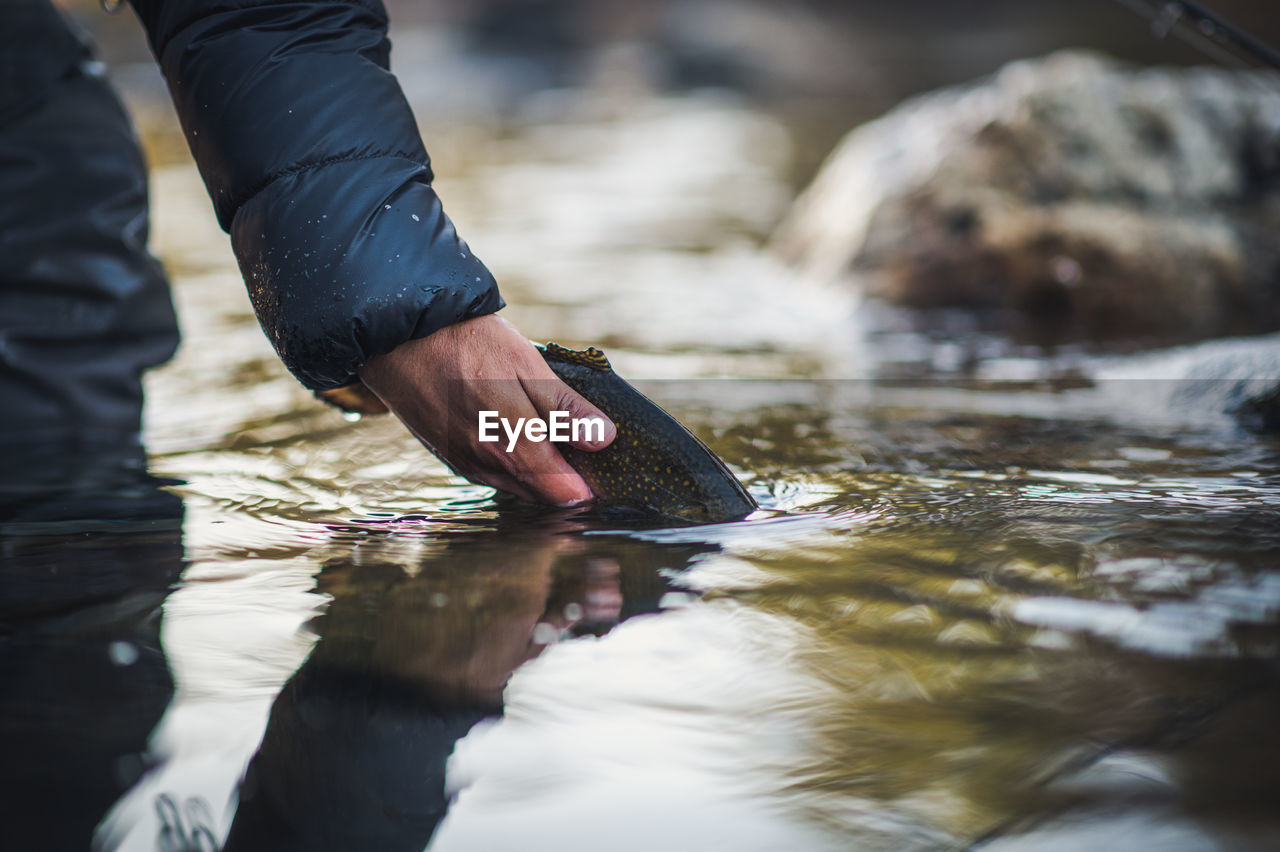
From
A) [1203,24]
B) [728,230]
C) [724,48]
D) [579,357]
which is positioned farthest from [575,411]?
[724,48]

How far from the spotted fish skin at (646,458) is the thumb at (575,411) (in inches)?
1.5

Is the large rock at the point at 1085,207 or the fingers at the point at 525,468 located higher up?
the large rock at the point at 1085,207

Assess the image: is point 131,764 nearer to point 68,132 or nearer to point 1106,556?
point 1106,556

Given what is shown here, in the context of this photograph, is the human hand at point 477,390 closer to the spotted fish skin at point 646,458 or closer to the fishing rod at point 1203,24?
the spotted fish skin at point 646,458

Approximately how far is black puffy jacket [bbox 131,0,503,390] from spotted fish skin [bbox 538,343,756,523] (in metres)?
0.20

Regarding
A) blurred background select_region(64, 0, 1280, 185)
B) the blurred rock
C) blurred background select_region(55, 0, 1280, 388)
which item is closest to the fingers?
blurred background select_region(55, 0, 1280, 388)

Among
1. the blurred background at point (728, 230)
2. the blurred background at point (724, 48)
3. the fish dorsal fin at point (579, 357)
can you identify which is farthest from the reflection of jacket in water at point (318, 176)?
the blurred background at point (724, 48)

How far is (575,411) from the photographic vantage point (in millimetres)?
1856

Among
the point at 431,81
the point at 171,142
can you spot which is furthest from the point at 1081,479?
the point at 431,81

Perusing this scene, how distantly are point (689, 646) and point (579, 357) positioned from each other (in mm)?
684

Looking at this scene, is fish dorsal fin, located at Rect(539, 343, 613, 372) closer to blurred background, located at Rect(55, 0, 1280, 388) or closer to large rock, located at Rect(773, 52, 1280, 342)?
blurred background, located at Rect(55, 0, 1280, 388)

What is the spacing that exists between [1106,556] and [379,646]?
104 centimetres

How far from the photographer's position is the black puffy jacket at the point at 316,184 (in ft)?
5.75

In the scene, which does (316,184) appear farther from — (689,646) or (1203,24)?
(1203,24)
